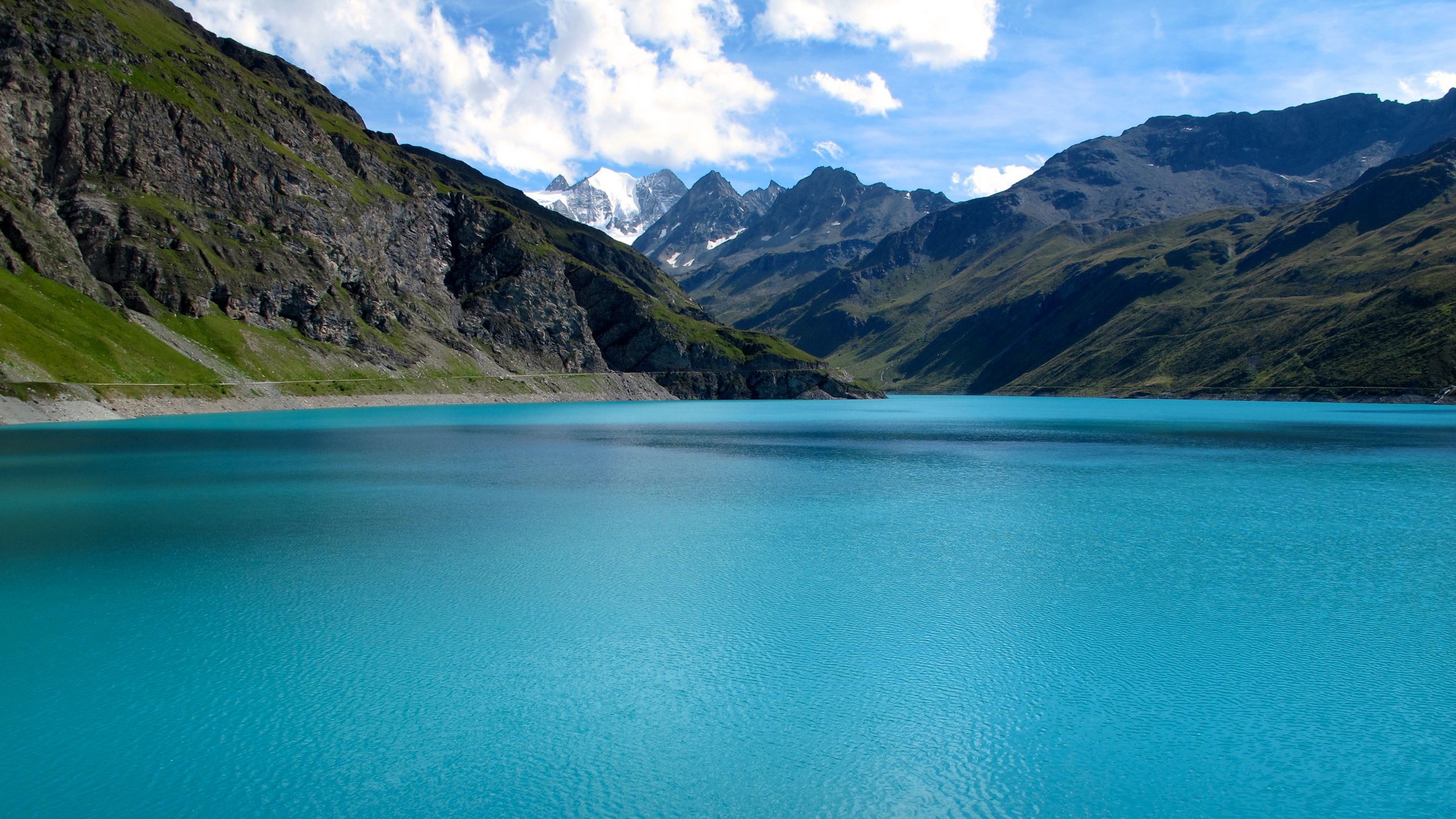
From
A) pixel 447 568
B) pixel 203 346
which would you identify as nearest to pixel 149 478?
pixel 447 568

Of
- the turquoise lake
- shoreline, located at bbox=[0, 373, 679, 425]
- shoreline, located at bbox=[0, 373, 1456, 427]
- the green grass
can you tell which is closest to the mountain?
the green grass

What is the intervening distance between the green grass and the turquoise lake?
6765 cm

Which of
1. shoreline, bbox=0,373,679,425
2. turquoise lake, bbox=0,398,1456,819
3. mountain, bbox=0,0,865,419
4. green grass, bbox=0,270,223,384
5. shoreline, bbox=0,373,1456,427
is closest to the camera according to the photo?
turquoise lake, bbox=0,398,1456,819

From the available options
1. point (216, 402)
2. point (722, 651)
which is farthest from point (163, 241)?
point (722, 651)

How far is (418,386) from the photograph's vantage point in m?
179

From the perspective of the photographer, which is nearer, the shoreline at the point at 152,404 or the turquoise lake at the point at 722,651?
the turquoise lake at the point at 722,651

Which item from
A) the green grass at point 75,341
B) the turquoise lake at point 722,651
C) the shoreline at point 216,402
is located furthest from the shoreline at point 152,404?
the turquoise lake at point 722,651

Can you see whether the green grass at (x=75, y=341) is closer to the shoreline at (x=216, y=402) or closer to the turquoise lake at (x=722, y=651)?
the shoreline at (x=216, y=402)

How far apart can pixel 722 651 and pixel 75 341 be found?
129341 millimetres

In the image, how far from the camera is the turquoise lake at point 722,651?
47.6 feet

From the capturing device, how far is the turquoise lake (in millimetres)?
14500

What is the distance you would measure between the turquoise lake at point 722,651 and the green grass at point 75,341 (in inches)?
2664

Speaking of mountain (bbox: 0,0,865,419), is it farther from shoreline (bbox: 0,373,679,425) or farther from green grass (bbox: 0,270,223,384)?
shoreline (bbox: 0,373,679,425)

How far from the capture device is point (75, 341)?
114 meters
